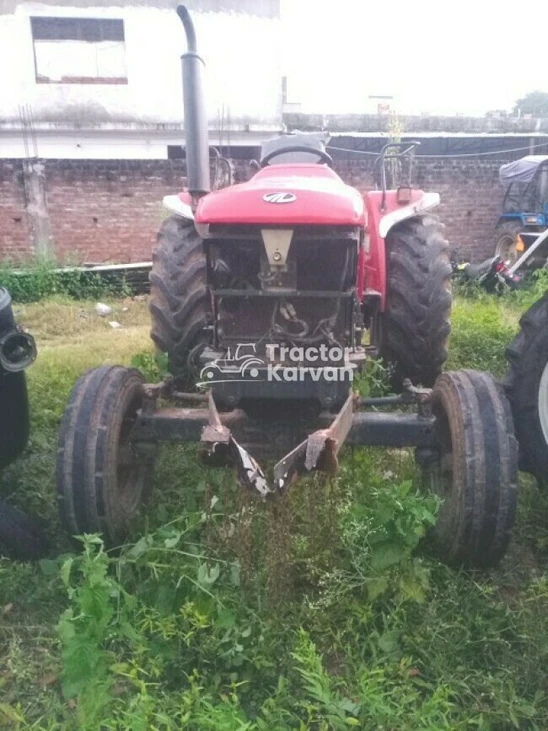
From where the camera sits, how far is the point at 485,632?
2.32 meters

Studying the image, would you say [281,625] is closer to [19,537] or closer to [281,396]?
[281,396]

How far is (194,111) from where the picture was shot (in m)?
2.95

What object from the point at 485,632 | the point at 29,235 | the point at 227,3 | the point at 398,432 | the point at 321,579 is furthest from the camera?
the point at 227,3

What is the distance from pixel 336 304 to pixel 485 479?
34.9 inches

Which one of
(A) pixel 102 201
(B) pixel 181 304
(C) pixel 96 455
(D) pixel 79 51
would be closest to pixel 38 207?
(A) pixel 102 201

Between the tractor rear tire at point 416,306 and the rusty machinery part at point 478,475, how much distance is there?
2.88 feet

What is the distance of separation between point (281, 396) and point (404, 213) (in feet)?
4.94

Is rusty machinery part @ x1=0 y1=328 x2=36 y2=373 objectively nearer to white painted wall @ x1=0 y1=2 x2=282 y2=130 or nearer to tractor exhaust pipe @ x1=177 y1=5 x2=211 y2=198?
tractor exhaust pipe @ x1=177 y1=5 x2=211 y2=198

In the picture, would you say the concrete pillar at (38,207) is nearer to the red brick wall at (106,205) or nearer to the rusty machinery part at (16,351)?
the red brick wall at (106,205)

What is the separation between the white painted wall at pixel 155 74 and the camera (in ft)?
47.8

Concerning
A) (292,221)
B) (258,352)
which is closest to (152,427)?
(258,352)

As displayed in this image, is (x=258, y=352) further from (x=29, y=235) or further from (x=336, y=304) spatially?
(x=29, y=235)

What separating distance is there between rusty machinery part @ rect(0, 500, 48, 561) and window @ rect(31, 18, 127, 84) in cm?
1391

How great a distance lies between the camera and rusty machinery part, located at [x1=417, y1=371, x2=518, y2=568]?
2.43 meters
